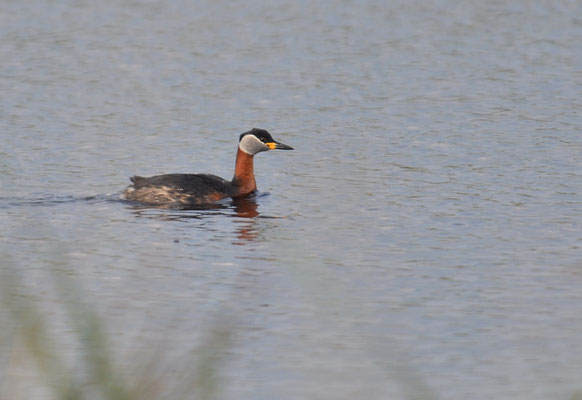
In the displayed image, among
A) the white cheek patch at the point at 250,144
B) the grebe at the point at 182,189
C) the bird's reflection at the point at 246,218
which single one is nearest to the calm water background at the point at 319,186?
the bird's reflection at the point at 246,218

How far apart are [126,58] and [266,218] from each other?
9964mm

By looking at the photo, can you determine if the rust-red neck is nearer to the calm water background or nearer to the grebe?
the grebe

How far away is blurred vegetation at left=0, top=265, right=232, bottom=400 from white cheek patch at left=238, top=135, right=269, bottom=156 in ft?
16.8

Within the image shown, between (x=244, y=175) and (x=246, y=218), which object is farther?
(x=244, y=175)

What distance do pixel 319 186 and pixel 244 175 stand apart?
1.02 meters

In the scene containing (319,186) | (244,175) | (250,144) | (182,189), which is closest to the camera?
(182,189)

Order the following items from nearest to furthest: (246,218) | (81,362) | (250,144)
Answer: (81,362) < (246,218) < (250,144)

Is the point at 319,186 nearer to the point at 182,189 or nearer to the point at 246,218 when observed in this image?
the point at 246,218

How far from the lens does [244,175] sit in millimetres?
14055

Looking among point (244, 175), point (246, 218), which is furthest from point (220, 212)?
point (244, 175)

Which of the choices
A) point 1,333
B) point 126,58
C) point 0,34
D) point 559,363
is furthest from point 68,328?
point 0,34

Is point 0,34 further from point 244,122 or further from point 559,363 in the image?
point 559,363

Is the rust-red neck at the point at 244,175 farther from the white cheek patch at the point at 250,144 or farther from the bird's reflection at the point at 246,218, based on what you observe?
the bird's reflection at the point at 246,218

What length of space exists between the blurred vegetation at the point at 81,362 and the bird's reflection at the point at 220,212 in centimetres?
290
